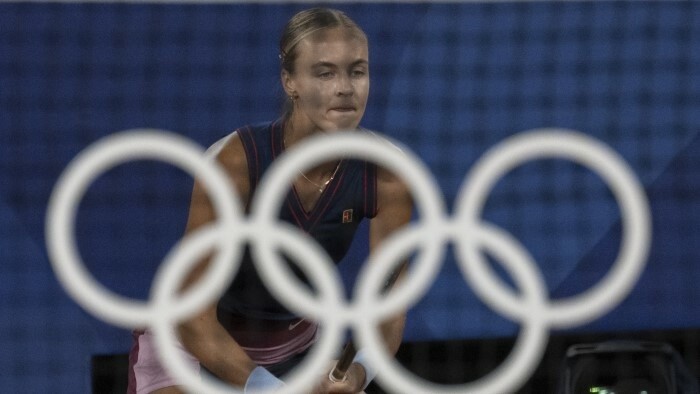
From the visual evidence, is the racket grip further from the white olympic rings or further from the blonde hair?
the blonde hair

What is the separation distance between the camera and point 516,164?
12.7 ft

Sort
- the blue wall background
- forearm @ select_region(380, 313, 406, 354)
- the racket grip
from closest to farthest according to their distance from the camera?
1. the racket grip
2. forearm @ select_region(380, 313, 406, 354)
3. the blue wall background

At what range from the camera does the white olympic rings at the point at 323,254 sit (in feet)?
10.6

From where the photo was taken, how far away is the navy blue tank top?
324 cm

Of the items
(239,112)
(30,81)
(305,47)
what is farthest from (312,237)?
(30,81)

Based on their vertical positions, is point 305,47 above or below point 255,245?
above

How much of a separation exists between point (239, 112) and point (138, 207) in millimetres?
321

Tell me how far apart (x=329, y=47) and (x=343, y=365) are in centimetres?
62

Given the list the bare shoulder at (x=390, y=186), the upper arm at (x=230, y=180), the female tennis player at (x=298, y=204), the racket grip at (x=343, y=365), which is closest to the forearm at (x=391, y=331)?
the female tennis player at (x=298, y=204)

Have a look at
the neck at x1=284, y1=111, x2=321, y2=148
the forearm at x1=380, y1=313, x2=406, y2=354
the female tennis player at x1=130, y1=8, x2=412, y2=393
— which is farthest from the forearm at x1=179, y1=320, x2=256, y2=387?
the neck at x1=284, y1=111, x2=321, y2=148

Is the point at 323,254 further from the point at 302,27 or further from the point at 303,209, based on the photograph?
the point at 302,27

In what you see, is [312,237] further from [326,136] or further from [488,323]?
[488,323]

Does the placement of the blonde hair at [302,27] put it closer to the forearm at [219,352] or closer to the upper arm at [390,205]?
the upper arm at [390,205]

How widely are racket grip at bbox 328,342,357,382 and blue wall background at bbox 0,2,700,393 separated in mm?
663
